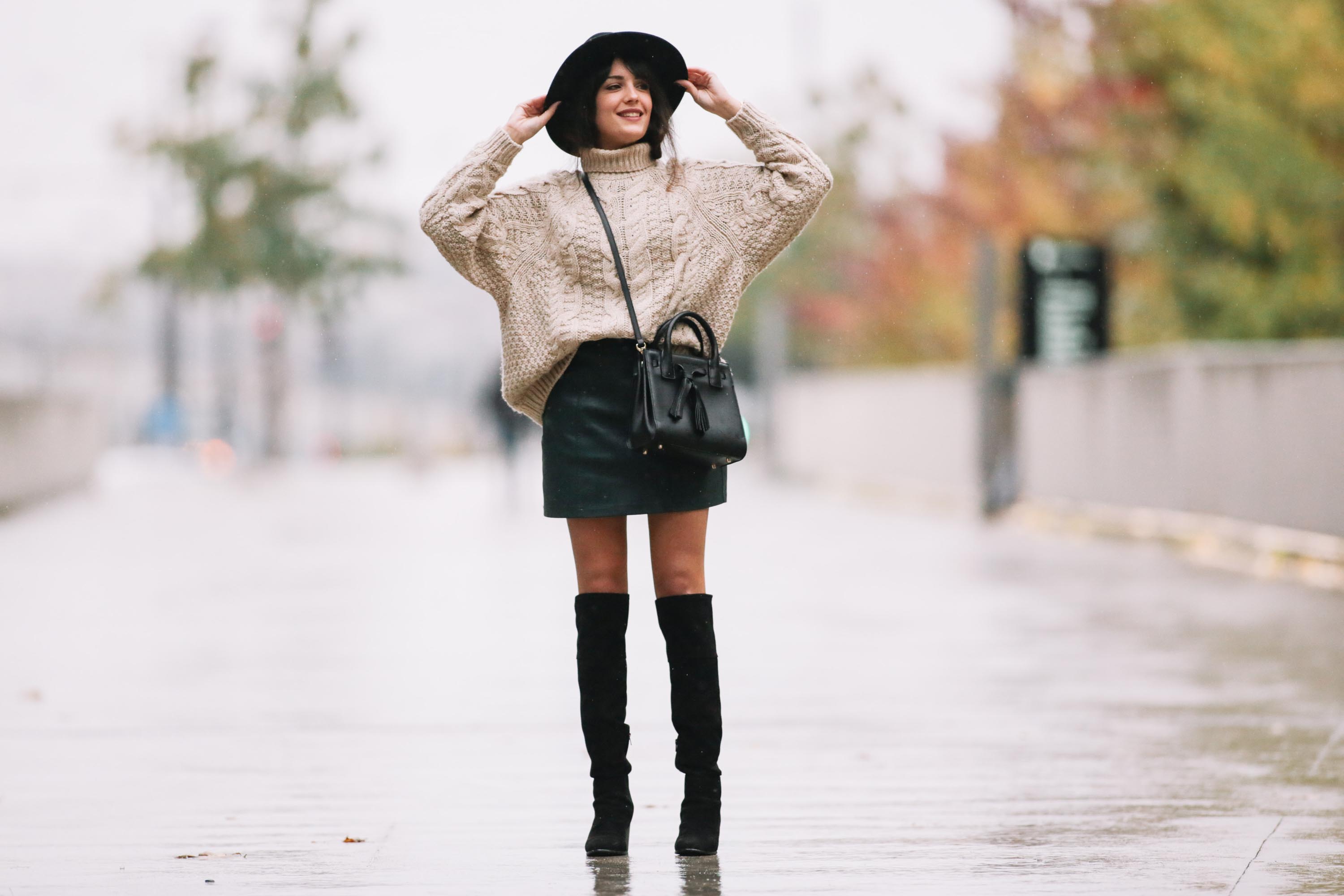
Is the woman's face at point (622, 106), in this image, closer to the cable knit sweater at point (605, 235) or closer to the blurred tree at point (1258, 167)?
the cable knit sweater at point (605, 235)

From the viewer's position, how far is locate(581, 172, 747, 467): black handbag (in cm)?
392

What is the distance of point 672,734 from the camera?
5.91 m

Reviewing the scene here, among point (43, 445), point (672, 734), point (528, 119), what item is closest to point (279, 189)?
point (43, 445)

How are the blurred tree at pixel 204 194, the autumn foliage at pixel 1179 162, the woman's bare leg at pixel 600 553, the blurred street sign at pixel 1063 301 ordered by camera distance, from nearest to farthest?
the woman's bare leg at pixel 600 553
the blurred street sign at pixel 1063 301
the autumn foliage at pixel 1179 162
the blurred tree at pixel 204 194

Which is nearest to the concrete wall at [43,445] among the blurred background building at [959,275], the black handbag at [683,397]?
the blurred background building at [959,275]

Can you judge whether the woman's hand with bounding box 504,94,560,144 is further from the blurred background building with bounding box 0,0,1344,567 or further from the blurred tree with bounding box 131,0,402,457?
the blurred tree with bounding box 131,0,402,457

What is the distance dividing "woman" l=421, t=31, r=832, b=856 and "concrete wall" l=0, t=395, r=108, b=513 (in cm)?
1491

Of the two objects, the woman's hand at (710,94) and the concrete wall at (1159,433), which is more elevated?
the woman's hand at (710,94)

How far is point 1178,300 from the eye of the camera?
20625mm

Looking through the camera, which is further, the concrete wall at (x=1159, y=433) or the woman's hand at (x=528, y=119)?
the concrete wall at (x=1159, y=433)

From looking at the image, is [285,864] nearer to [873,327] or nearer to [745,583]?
[745,583]

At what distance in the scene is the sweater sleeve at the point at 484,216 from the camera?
405 centimetres

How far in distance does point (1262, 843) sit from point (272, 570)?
8.90 meters

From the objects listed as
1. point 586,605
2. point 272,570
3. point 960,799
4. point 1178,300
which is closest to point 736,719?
point 960,799
